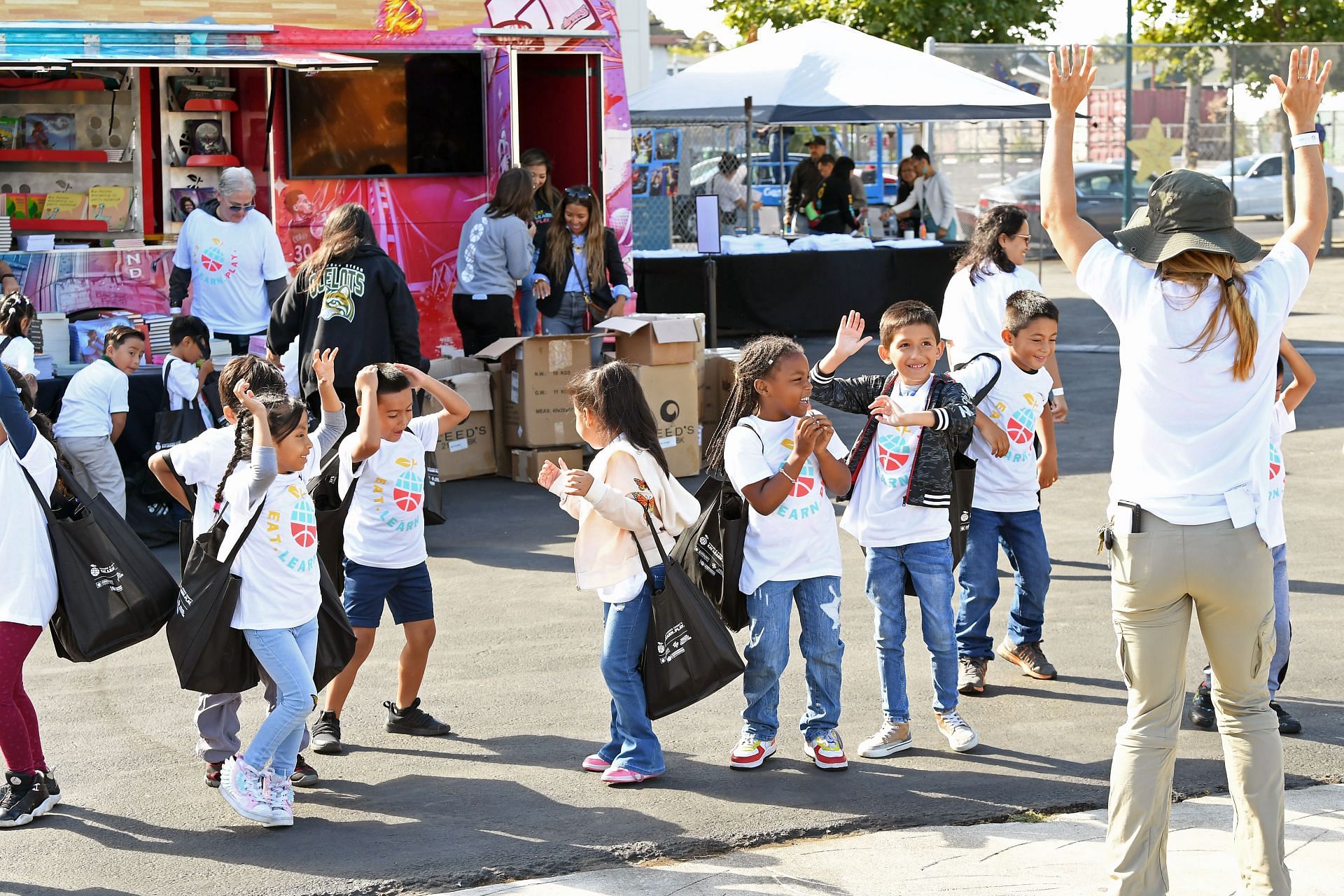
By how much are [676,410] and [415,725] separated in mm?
5025

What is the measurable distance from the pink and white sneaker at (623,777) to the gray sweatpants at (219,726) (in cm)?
99

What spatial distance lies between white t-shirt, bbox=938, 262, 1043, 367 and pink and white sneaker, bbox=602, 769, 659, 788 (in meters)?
2.62

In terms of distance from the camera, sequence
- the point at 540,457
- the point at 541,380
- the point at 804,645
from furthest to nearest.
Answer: the point at 540,457
the point at 541,380
the point at 804,645

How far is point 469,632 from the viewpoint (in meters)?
7.09

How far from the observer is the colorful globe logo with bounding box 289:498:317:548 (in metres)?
4.83

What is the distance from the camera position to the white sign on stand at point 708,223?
15.9 m

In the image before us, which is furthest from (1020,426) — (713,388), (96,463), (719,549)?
(713,388)

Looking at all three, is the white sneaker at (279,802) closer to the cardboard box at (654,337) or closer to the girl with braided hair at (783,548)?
the girl with braided hair at (783,548)

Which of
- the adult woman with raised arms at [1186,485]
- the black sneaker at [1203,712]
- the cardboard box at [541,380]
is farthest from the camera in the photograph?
the cardboard box at [541,380]

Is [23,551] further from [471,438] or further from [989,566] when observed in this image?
[471,438]

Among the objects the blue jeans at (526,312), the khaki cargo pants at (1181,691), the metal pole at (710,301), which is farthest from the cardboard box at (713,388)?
the khaki cargo pants at (1181,691)

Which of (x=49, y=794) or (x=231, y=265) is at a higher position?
(x=231, y=265)

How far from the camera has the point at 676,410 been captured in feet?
34.3

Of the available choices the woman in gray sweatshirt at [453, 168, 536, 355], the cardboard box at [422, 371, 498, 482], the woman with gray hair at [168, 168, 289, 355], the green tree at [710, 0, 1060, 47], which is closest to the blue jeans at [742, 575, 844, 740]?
the cardboard box at [422, 371, 498, 482]
